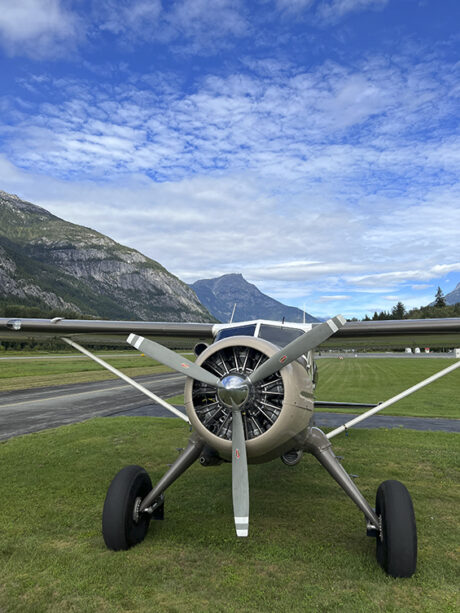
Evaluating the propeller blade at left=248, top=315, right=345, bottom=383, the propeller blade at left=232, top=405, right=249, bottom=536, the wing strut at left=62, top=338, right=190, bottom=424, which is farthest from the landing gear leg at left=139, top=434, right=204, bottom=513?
the propeller blade at left=248, top=315, right=345, bottom=383

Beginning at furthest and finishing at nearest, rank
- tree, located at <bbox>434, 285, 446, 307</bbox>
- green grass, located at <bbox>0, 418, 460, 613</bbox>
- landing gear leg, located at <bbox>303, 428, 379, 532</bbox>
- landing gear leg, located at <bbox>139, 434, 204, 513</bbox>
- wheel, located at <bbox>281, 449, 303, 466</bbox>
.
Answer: tree, located at <bbox>434, 285, 446, 307</bbox>, wheel, located at <bbox>281, 449, 303, 466</bbox>, landing gear leg, located at <bbox>139, 434, 204, 513</bbox>, landing gear leg, located at <bbox>303, 428, 379, 532</bbox>, green grass, located at <bbox>0, 418, 460, 613</bbox>

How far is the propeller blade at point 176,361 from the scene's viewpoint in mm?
4211

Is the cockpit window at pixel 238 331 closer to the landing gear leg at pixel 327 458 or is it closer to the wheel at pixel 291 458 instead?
the landing gear leg at pixel 327 458

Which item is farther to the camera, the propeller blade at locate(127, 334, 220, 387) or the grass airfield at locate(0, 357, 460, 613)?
the propeller blade at locate(127, 334, 220, 387)

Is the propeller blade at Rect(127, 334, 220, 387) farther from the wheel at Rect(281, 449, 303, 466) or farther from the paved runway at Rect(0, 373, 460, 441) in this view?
the paved runway at Rect(0, 373, 460, 441)

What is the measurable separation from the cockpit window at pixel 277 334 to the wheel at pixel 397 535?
81.7 inches

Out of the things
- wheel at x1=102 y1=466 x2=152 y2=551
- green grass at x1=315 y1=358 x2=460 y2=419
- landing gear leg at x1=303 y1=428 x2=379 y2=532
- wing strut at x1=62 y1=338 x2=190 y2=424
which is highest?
wing strut at x1=62 y1=338 x2=190 y2=424

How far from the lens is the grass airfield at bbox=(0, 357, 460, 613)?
3.63 meters

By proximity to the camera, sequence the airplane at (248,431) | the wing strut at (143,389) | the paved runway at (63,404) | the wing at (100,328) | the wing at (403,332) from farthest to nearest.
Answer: the paved runway at (63,404), the wing at (100,328), the wing strut at (143,389), the wing at (403,332), the airplane at (248,431)

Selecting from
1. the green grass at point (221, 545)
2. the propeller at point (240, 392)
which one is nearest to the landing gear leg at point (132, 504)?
the green grass at point (221, 545)

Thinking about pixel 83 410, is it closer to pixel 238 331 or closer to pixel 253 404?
pixel 238 331

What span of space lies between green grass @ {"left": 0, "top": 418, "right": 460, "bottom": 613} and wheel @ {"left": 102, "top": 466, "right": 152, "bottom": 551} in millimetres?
126

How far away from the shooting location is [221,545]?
4.65 m

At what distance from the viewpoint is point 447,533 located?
16.3 ft
